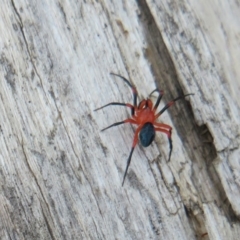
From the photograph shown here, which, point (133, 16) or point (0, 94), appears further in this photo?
point (133, 16)

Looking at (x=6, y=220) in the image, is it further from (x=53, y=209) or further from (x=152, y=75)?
(x=152, y=75)

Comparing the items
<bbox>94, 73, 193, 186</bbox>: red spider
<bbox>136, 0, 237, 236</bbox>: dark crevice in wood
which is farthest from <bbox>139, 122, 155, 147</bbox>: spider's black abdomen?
<bbox>136, 0, 237, 236</bbox>: dark crevice in wood

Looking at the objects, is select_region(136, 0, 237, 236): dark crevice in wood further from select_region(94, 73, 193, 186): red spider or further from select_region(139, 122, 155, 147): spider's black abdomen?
select_region(139, 122, 155, 147): spider's black abdomen

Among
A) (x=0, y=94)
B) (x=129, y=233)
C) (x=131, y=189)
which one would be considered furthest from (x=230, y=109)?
(x=0, y=94)

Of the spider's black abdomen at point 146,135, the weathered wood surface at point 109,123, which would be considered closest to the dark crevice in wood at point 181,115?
the weathered wood surface at point 109,123

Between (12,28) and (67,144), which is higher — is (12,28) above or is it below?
above
